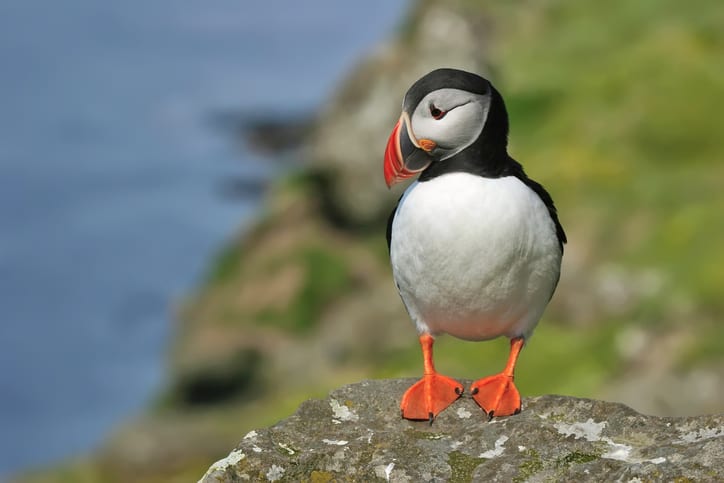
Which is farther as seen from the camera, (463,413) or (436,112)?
(463,413)

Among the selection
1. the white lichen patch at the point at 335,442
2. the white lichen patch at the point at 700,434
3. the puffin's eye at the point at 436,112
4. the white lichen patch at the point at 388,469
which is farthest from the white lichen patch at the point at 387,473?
the puffin's eye at the point at 436,112

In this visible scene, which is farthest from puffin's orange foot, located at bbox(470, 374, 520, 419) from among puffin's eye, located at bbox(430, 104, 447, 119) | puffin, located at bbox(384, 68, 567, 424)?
puffin's eye, located at bbox(430, 104, 447, 119)

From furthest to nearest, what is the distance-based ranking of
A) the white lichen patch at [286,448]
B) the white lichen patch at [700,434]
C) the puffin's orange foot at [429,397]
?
1. the puffin's orange foot at [429,397]
2. the white lichen patch at [286,448]
3. the white lichen patch at [700,434]

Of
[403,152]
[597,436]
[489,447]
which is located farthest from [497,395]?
[403,152]

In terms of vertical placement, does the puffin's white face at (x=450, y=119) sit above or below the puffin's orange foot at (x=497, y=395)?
above

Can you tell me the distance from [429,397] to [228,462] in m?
1.20

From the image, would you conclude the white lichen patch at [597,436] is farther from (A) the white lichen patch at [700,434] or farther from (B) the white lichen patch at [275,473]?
(B) the white lichen patch at [275,473]

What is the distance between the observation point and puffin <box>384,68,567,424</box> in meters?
5.80

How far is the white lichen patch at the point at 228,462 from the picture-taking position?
5.42m

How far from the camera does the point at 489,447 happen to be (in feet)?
18.3

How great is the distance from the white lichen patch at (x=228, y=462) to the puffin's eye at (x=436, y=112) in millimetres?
2020

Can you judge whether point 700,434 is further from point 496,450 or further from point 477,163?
point 477,163

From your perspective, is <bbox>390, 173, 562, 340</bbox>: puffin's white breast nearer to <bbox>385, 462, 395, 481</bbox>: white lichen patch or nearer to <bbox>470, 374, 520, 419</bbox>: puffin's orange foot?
<bbox>470, 374, 520, 419</bbox>: puffin's orange foot

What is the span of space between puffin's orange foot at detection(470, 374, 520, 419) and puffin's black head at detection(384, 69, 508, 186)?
126 centimetres
